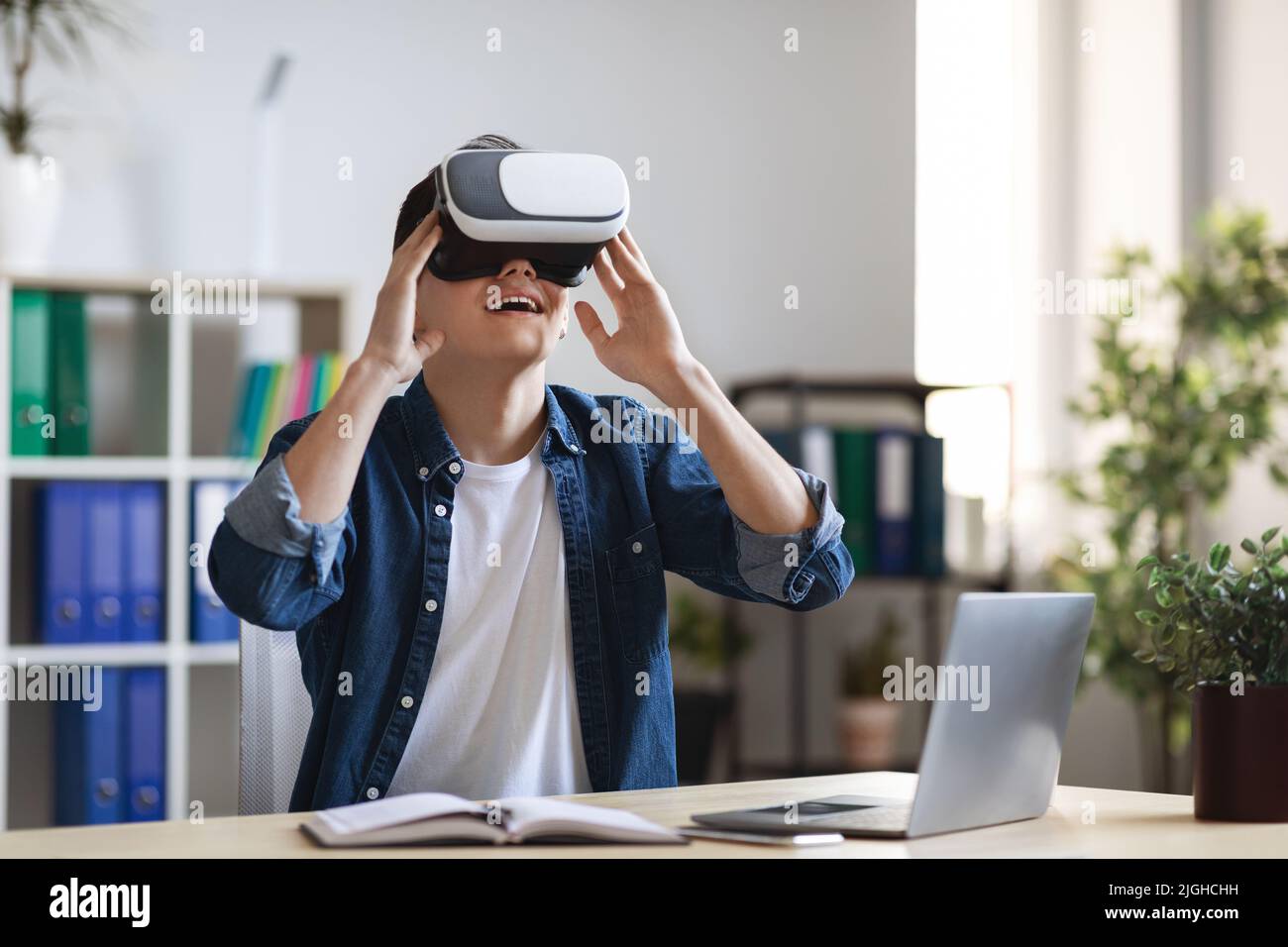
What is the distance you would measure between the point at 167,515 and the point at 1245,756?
219 centimetres

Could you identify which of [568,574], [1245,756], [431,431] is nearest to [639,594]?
[568,574]

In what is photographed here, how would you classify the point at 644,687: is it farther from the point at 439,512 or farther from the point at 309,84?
the point at 309,84

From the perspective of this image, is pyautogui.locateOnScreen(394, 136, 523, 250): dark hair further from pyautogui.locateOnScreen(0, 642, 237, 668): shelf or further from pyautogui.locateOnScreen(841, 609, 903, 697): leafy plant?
pyautogui.locateOnScreen(841, 609, 903, 697): leafy plant

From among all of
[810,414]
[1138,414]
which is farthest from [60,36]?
[1138,414]

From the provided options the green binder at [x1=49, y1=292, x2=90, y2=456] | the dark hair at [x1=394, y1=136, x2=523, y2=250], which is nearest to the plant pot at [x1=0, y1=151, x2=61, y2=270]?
the green binder at [x1=49, y1=292, x2=90, y2=456]

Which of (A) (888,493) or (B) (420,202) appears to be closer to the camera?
(B) (420,202)

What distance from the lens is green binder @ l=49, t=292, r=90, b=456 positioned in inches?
112

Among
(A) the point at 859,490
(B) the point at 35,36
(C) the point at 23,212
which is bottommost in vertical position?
(A) the point at 859,490

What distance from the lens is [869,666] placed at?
11.5ft

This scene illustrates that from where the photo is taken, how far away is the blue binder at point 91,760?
111 inches

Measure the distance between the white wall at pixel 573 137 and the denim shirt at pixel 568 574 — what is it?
57.1 inches

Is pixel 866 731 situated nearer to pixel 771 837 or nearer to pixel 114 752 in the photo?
pixel 114 752

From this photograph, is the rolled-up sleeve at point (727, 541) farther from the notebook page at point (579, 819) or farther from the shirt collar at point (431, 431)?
the notebook page at point (579, 819)

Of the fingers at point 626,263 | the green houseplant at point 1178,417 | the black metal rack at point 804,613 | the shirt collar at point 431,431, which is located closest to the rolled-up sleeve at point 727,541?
the shirt collar at point 431,431
